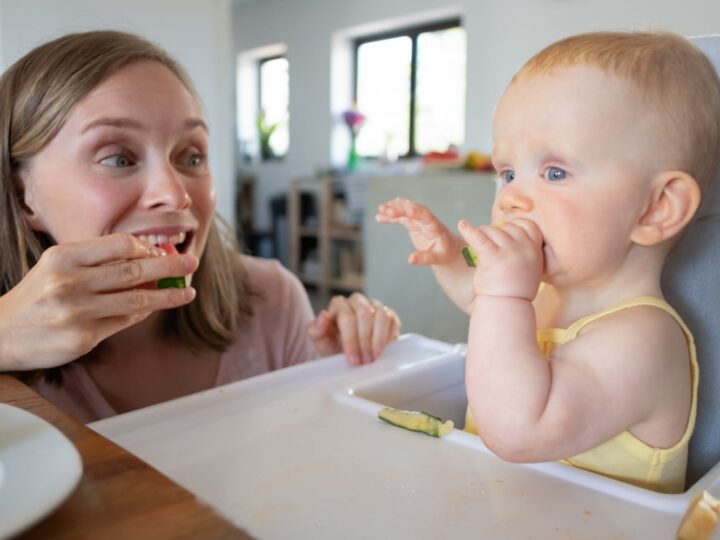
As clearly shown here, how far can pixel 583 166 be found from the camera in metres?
0.61

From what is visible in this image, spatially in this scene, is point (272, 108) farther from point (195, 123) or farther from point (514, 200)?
point (514, 200)

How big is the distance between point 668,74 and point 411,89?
14.9 ft

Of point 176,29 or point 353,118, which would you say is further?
point 353,118

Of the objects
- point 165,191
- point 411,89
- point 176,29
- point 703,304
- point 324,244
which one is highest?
A: point 176,29

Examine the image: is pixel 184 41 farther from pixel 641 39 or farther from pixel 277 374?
pixel 641 39

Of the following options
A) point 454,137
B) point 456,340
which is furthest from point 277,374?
point 454,137

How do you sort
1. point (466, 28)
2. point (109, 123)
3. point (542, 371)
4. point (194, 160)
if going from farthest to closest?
point (466, 28) < point (194, 160) < point (109, 123) < point (542, 371)

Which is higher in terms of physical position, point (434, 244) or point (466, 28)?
point (466, 28)

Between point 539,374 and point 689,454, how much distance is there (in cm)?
37

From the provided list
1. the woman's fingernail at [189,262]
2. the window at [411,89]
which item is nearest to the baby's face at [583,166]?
the woman's fingernail at [189,262]

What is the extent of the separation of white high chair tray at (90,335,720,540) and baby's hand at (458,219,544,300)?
0.55 ft

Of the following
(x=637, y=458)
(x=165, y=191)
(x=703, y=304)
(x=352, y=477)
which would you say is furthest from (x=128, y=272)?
(x=703, y=304)

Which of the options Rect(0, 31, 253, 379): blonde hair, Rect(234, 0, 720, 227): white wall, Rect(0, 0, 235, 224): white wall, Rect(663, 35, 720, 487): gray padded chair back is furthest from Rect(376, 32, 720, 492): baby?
Rect(234, 0, 720, 227): white wall

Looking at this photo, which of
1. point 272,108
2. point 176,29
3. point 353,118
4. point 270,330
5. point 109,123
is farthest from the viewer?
point 272,108
